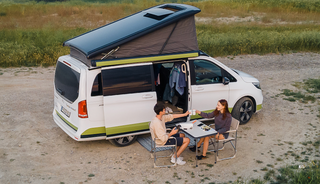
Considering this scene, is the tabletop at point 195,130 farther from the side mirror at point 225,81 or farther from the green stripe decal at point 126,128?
the side mirror at point 225,81

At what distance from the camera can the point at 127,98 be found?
267 inches

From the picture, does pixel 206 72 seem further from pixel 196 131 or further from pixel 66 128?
pixel 66 128

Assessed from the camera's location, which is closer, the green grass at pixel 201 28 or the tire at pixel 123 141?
the tire at pixel 123 141

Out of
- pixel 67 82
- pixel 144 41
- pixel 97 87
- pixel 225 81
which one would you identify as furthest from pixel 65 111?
pixel 225 81

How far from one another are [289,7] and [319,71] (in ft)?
61.6

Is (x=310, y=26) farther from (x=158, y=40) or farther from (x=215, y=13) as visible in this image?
(x=158, y=40)

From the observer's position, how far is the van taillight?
6.45 m

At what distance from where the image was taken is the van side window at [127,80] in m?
6.58

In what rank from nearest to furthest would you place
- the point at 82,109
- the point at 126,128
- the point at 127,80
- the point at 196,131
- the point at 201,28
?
1. the point at 82,109
2. the point at 196,131
3. the point at 127,80
4. the point at 126,128
5. the point at 201,28

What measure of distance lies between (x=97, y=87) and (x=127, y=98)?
0.66 m

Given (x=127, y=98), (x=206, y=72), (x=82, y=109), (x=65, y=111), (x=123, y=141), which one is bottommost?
(x=123, y=141)

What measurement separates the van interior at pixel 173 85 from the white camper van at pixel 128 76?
24 millimetres

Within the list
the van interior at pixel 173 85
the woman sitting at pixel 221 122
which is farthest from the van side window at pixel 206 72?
the woman sitting at pixel 221 122

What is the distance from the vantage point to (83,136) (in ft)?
21.8
